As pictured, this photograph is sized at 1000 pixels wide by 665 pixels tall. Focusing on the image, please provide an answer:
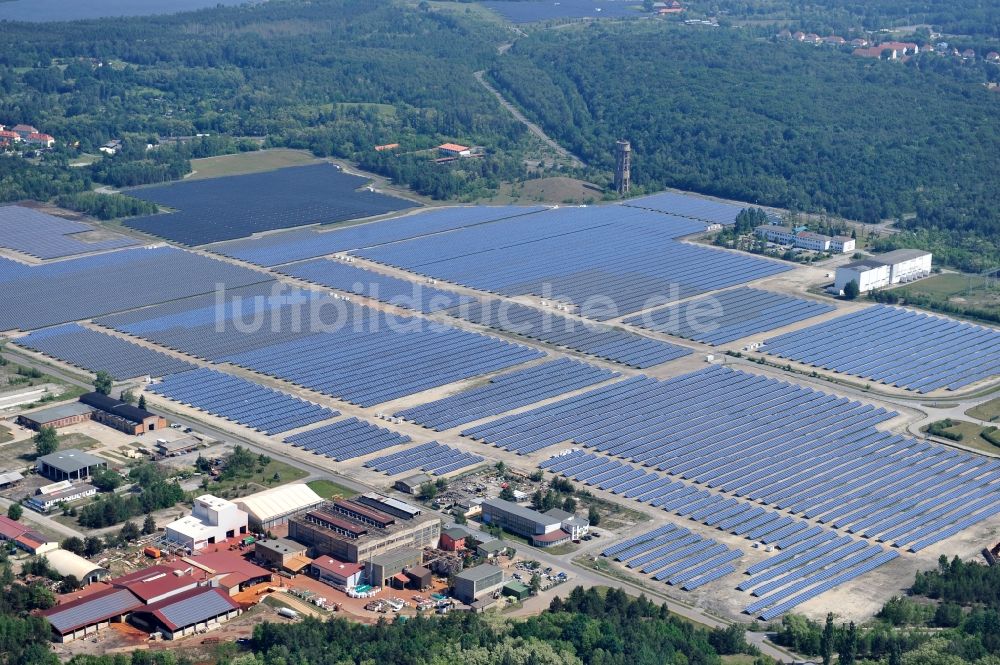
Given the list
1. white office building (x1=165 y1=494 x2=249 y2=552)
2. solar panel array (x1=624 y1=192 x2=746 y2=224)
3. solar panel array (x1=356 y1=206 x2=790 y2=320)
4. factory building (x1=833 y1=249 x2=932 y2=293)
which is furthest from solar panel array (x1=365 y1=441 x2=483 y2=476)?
solar panel array (x1=624 y1=192 x2=746 y2=224)

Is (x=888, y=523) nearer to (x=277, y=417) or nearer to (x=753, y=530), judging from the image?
(x=753, y=530)

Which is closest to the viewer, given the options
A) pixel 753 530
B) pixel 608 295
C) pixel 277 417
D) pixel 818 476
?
pixel 753 530

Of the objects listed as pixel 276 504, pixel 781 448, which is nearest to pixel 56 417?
pixel 276 504

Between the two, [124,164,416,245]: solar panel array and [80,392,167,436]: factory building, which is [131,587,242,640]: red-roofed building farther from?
[124,164,416,245]: solar panel array

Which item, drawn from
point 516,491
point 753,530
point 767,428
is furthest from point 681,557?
point 767,428

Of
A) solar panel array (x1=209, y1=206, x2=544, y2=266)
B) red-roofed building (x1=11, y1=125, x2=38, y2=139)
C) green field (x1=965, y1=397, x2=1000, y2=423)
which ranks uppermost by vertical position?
red-roofed building (x1=11, y1=125, x2=38, y2=139)

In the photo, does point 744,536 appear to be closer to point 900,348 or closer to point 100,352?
point 900,348
